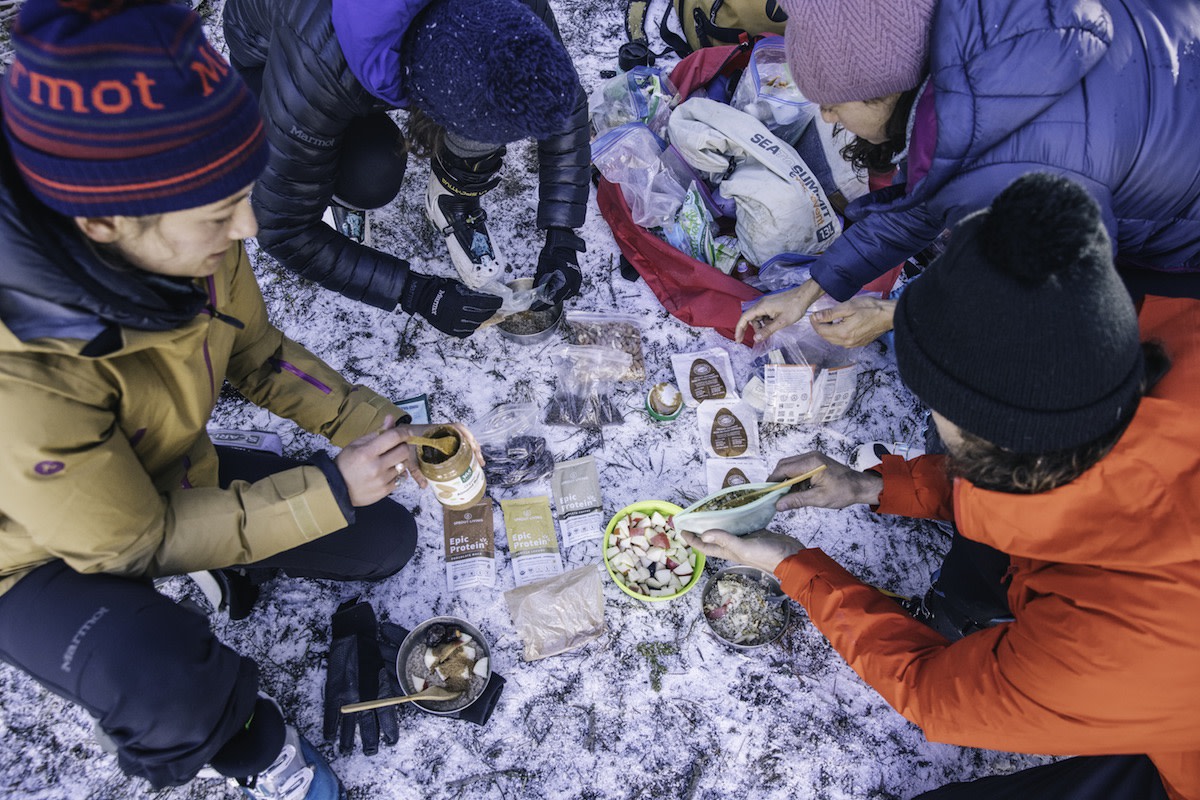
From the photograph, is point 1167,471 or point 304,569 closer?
point 1167,471

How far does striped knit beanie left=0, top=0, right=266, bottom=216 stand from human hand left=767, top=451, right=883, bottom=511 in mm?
1748

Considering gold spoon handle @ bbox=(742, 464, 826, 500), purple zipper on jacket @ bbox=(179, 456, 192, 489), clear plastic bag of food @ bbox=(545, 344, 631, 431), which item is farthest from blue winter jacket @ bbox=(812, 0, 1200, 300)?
purple zipper on jacket @ bbox=(179, 456, 192, 489)

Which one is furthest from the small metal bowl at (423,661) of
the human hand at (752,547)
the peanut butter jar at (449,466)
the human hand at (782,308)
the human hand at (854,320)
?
the human hand at (854,320)

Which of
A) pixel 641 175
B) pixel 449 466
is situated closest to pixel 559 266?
pixel 641 175

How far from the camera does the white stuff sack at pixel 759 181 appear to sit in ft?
9.12

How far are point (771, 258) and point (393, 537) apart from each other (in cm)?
176

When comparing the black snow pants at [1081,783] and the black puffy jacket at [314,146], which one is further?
the black puffy jacket at [314,146]

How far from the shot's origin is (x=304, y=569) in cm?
222

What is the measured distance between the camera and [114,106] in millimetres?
1207

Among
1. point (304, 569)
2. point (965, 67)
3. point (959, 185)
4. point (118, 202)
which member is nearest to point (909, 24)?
point (965, 67)

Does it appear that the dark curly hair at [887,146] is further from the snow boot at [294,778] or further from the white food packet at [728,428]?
the snow boot at [294,778]

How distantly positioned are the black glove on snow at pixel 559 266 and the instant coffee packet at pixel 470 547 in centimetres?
88

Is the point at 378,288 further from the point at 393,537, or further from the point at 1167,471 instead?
the point at 1167,471

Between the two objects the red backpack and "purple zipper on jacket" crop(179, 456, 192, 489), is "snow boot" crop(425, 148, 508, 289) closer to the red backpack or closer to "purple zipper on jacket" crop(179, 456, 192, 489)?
the red backpack
